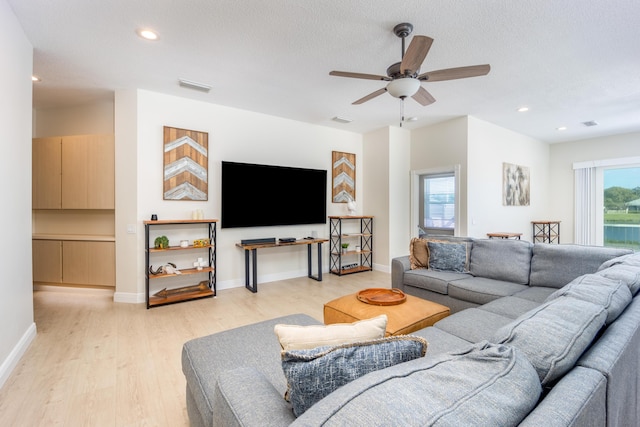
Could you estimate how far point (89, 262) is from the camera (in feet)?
13.6

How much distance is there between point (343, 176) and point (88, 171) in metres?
4.07

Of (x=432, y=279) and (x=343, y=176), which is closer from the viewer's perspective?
(x=432, y=279)

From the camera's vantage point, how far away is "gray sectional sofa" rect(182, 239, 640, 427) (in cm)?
65

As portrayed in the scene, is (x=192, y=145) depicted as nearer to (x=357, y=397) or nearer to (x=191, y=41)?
(x=191, y=41)

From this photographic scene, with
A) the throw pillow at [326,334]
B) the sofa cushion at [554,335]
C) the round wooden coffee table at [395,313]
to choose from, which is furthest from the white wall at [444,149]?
the throw pillow at [326,334]

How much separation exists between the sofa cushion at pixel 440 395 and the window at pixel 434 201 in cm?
496

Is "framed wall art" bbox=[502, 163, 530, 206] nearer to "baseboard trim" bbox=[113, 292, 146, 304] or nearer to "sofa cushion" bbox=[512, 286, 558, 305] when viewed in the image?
"sofa cushion" bbox=[512, 286, 558, 305]

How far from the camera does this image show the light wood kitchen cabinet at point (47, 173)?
4.26 m

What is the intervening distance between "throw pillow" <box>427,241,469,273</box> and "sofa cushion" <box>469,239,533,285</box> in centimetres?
9

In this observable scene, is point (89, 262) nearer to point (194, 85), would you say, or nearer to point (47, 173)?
point (47, 173)

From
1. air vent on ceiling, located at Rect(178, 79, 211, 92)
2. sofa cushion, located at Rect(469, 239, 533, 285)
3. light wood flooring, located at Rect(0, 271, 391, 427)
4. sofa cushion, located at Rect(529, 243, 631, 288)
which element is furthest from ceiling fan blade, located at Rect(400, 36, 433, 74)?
light wood flooring, located at Rect(0, 271, 391, 427)

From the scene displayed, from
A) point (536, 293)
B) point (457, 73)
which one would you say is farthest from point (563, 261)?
point (457, 73)

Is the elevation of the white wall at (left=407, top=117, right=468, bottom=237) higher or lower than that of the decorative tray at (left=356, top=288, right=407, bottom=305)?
higher

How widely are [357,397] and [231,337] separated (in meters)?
1.31
